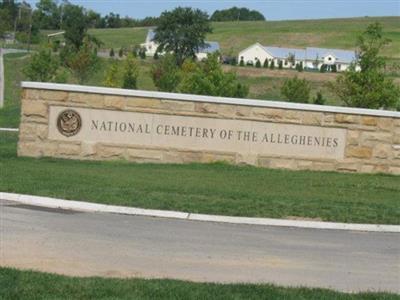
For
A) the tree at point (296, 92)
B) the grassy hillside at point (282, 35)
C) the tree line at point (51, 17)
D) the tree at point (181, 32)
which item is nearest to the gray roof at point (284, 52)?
the grassy hillside at point (282, 35)

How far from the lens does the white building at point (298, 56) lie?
10100 centimetres

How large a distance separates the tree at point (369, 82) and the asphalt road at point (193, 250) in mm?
18681

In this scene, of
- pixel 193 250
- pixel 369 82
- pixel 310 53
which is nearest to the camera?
pixel 193 250

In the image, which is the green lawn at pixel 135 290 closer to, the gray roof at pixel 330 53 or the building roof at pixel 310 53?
the gray roof at pixel 330 53

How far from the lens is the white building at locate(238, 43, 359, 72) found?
331 feet

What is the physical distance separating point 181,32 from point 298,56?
3412 centimetres

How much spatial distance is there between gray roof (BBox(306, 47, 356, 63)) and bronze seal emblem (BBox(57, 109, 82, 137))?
290 feet

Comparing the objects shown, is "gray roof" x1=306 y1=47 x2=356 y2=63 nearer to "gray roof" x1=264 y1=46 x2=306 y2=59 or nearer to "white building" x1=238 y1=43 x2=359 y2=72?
"white building" x1=238 y1=43 x2=359 y2=72

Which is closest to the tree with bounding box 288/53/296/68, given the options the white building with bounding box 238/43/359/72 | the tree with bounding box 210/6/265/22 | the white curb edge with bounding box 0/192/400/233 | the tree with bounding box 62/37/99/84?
the white building with bounding box 238/43/359/72

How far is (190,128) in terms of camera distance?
15.3 meters

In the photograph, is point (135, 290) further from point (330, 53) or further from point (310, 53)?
point (310, 53)

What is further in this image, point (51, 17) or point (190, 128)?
point (51, 17)

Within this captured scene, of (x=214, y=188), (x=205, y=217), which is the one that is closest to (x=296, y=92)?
(x=214, y=188)

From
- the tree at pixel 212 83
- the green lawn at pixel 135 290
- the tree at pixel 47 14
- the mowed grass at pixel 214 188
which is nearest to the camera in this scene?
the green lawn at pixel 135 290
